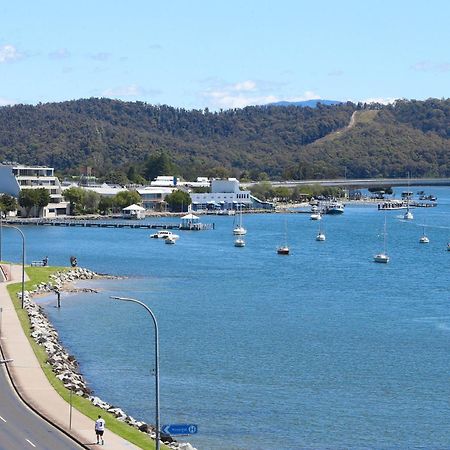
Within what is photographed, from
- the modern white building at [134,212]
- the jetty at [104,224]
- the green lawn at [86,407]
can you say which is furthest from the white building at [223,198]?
the green lawn at [86,407]

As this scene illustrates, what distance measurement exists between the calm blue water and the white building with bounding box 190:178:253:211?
82.9 m

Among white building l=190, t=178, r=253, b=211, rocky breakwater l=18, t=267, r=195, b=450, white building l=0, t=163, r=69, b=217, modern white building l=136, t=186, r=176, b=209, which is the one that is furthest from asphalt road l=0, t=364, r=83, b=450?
white building l=190, t=178, r=253, b=211

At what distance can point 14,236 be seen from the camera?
128375 mm

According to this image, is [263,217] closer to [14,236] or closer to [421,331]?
[14,236]

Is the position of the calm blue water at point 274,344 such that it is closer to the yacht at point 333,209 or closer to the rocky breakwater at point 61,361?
the rocky breakwater at point 61,361

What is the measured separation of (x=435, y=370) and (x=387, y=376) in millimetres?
2439

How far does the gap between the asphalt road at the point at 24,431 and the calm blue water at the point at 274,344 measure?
196 inches

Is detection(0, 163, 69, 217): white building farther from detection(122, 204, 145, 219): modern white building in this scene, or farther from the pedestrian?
the pedestrian

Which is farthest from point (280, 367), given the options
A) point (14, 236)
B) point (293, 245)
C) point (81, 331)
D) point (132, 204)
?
point (132, 204)

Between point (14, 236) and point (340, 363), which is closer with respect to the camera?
point (340, 363)

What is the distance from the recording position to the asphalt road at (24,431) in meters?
30.9

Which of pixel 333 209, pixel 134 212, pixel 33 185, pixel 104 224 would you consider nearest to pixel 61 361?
pixel 104 224

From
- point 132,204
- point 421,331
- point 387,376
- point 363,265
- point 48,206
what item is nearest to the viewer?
point 387,376

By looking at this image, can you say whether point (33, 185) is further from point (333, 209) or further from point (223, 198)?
point (333, 209)
